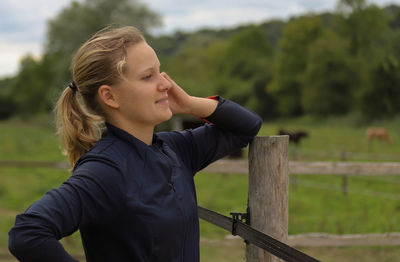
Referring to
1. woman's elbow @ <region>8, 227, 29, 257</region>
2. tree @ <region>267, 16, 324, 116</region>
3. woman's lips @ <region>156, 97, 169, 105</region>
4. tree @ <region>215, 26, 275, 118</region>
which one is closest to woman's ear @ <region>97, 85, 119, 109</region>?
woman's lips @ <region>156, 97, 169, 105</region>

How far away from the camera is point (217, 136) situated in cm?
185

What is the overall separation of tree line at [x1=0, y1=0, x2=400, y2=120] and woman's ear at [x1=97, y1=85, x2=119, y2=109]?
1060 cm

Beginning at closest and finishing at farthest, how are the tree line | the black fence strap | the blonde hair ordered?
the blonde hair < the black fence strap < the tree line

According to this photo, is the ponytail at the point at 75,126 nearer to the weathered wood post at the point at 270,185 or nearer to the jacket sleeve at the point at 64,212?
the jacket sleeve at the point at 64,212

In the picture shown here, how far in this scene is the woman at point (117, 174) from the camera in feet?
3.88

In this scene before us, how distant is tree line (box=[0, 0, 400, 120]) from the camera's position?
59.7ft

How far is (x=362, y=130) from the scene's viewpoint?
2119 cm

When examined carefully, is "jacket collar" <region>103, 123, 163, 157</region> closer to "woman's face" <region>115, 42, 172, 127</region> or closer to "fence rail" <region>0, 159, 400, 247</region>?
"woman's face" <region>115, 42, 172, 127</region>

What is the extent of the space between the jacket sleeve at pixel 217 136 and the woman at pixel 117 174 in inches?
1.6

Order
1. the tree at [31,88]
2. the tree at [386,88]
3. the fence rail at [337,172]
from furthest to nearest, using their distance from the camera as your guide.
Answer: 1. the tree at [31,88]
2. the tree at [386,88]
3. the fence rail at [337,172]

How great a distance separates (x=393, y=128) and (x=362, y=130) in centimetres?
369

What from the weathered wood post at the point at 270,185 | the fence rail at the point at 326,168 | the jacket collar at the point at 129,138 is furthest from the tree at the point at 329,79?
the jacket collar at the point at 129,138

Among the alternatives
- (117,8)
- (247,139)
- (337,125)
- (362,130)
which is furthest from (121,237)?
(117,8)

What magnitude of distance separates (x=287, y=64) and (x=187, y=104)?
4307cm
